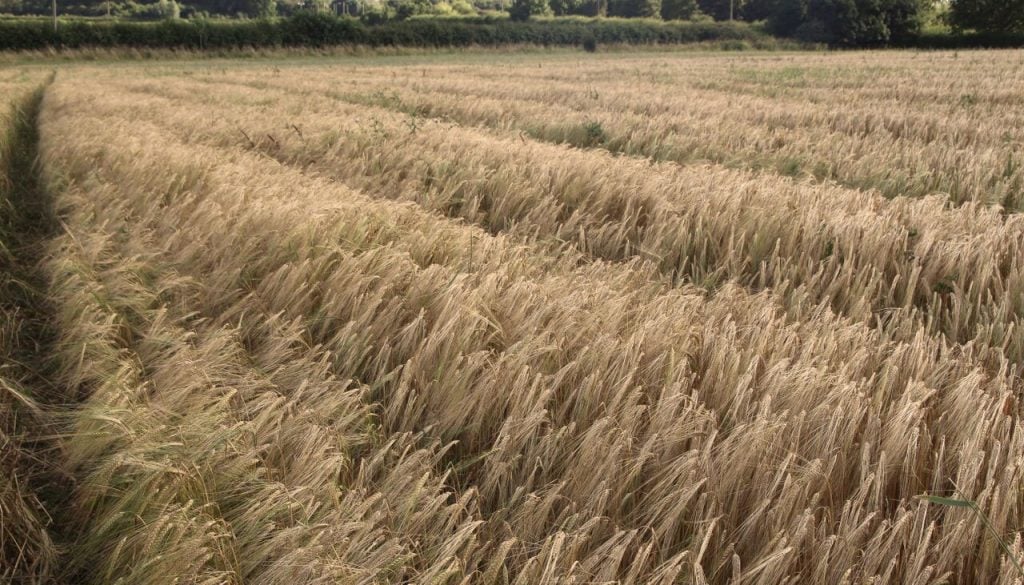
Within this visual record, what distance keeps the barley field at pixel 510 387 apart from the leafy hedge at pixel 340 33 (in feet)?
150

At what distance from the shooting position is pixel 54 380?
8.49 feet

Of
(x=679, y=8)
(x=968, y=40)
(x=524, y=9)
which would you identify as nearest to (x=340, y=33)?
(x=524, y=9)

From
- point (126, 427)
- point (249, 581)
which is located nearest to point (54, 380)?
point (126, 427)

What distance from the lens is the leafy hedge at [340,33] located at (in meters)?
41.6

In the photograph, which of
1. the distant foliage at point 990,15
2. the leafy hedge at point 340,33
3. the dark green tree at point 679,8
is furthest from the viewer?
the dark green tree at point 679,8

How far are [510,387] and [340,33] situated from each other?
54.0 m

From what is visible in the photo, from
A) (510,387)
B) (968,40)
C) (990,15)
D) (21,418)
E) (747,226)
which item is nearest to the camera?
(510,387)

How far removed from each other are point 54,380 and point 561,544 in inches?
85.9

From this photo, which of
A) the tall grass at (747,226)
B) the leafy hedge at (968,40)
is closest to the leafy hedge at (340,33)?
the leafy hedge at (968,40)

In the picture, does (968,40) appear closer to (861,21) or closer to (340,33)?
(861,21)

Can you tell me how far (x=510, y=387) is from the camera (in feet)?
6.74

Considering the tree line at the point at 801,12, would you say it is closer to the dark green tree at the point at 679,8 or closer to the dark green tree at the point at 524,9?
the dark green tree at the point at 679,8

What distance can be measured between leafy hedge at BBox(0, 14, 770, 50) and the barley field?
45787 millimetres

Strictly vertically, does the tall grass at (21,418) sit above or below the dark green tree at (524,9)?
below
